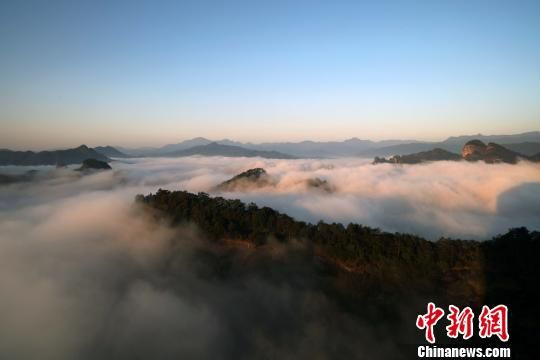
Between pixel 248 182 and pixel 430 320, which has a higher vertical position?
pixel 248 182

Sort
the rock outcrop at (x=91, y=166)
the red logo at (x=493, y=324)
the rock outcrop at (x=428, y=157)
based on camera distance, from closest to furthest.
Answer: the red logo at (x=493, y=324), the rock outcrop at (x=91, y=166), the rock outcrop at (x=428, y=157)

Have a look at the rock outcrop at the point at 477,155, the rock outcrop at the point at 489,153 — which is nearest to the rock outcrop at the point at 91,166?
the rock outcrop at the point at 477,155

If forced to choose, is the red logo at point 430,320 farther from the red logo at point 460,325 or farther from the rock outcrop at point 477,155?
the rock outcrop at point 477,155

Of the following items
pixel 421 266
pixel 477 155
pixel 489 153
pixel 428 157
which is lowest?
pixel 421 266

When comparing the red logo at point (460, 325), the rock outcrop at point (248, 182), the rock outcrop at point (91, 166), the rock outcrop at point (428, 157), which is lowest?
the red logo at point (460, 325)

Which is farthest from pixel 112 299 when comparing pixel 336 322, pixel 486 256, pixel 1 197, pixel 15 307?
pixel 1 197

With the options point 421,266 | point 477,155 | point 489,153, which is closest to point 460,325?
point 421,266

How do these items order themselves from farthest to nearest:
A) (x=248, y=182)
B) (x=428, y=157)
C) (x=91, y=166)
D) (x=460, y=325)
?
(x=428, y=157) → (x=91, y=166) → (x=248, y=182) → (x=460, y=325)

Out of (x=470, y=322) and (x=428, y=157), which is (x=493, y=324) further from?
(x=428, y=157)

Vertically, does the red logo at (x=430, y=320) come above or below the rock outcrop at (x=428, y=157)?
below

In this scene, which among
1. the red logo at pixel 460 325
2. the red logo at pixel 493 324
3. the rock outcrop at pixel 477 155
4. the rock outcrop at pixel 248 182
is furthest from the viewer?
the rock outcrop at pixel 477 155

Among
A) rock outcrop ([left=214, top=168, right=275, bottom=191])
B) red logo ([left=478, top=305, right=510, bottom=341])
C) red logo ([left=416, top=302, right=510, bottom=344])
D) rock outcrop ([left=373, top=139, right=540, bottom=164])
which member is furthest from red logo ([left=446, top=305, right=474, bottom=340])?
rock outcrop ([left=373, top=139, right=540, bottom=164])

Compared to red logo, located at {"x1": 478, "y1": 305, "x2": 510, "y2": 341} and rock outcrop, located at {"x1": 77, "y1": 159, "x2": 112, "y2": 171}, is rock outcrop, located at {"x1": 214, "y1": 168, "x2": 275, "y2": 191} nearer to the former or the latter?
red logo, located at {"x1": 478, "y1": 305, "x2": 510, "y2": 341}

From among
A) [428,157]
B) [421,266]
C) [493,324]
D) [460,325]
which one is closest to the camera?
[493,324]
